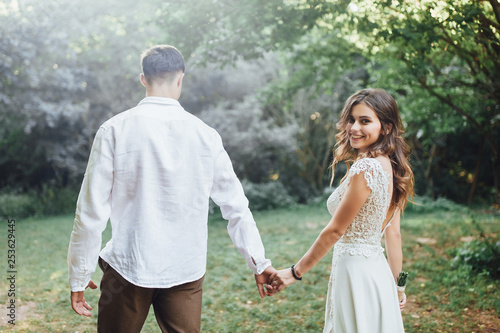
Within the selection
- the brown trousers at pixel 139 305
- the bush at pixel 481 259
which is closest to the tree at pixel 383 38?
the bush at pixel 481 259

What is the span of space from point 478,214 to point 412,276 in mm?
6141

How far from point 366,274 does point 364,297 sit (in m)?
0.11

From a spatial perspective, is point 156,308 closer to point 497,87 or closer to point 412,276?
point 412,276

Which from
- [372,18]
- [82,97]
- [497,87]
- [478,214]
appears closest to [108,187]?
[372,18]

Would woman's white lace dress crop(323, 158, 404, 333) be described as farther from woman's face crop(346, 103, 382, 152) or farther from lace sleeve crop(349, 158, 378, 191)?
woman's face crop(346, 103, 382, 152)

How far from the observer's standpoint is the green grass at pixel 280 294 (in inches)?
171

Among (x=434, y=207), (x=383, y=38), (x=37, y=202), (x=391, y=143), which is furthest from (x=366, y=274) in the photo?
(x=37, y=202)

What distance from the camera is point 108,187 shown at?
2.08 meters

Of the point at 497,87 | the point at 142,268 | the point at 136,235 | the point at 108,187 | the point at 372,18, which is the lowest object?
the point at 142,268

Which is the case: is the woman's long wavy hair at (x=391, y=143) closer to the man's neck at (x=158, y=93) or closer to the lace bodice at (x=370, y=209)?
the lace bodice at (x=370, y=209)

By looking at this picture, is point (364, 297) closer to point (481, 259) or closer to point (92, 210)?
point (92, 210)

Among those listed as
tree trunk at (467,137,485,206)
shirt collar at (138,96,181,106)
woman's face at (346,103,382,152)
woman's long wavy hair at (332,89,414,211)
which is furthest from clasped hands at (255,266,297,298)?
tree trunk at (467,137,485,206)

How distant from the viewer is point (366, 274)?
228 centimetres

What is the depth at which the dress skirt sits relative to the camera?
2244 millimetres
